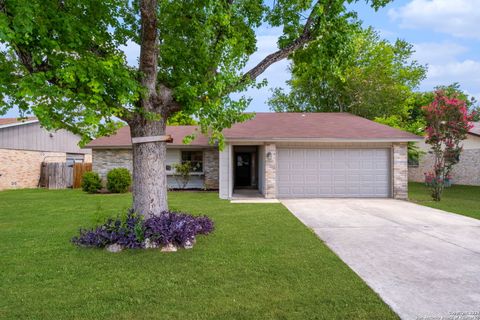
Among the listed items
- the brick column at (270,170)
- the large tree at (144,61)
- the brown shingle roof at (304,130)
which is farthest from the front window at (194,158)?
the large tree at (144,61)

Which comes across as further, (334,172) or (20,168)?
(20,168)

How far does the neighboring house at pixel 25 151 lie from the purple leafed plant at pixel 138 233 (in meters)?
14.9

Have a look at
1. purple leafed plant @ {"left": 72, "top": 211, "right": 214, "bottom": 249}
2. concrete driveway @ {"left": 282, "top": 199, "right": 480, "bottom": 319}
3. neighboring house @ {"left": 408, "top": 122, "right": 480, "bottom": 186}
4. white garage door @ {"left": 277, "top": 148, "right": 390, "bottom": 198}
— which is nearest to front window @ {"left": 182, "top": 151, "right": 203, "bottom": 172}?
white garage door @ {"left": 277, "top": 148, "right": 390, "bottom": 198}

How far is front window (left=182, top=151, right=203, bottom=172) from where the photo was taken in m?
16.5

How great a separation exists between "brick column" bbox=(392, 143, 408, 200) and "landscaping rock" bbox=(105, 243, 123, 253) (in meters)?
11.1

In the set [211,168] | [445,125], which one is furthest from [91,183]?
[445,125]

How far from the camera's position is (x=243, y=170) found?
1888 centimetres

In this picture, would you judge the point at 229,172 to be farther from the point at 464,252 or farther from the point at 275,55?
the point at 464,252

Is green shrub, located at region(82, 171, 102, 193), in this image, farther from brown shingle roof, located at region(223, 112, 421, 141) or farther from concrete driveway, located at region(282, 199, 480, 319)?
concrete driveway, located at region(282, 199, 480, 319)

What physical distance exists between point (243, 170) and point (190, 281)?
14.8 m

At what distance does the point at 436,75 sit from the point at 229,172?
28.4 m

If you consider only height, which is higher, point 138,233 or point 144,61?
point 144,61

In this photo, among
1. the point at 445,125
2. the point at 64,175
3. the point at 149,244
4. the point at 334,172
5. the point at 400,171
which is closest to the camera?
the point at 149,244

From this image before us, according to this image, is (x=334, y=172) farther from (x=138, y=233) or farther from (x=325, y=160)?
(x=138, y=233)
